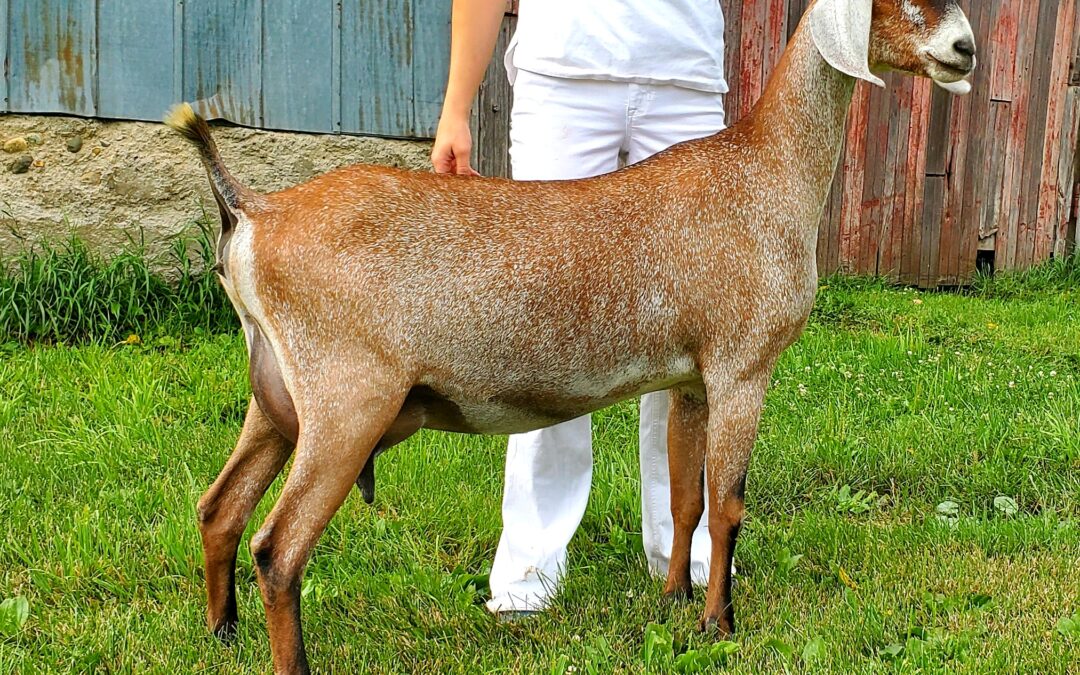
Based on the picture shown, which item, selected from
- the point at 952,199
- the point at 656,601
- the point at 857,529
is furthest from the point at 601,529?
the point at 952,199

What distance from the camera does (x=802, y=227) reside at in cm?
294

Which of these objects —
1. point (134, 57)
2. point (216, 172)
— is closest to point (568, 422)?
point (216, 172)

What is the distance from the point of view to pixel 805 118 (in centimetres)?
298

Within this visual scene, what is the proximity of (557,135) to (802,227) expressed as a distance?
81 cm

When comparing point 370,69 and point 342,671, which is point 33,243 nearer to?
point 370,69

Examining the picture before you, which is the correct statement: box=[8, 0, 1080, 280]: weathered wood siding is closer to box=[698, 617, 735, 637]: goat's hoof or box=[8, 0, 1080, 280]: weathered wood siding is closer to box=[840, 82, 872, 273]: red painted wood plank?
box=[840, 82, 872, 273]: red painted wood plank

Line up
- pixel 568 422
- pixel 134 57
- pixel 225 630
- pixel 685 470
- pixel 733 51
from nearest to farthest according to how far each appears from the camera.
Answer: pixel 225 630 < pixel 685 470 < pixel 568 422 < pixel 134 57 < pixel 733 51

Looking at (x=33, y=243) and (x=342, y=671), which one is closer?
(x=342, y=671)

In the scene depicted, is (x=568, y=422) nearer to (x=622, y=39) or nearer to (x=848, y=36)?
(x=622, y=39)

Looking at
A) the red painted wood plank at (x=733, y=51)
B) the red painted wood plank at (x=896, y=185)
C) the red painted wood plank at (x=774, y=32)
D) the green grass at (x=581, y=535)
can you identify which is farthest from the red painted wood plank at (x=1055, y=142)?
the green grass at (x=581, y=535)

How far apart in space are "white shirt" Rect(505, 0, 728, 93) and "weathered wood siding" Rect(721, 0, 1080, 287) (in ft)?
16.0

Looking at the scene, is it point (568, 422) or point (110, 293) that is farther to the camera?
point (110, 293)

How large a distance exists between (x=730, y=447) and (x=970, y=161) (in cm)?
627

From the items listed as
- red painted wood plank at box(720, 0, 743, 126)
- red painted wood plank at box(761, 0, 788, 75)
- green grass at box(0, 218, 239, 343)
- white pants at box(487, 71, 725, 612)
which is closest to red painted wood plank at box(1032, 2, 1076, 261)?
red painted wood plank at box(761, 0, 788, 75)
